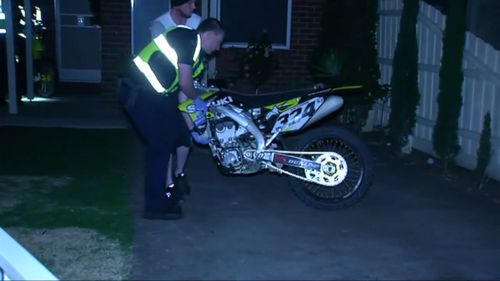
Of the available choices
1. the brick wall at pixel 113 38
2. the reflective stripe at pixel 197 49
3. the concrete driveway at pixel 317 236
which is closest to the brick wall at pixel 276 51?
the brick wall at pixel 113 38

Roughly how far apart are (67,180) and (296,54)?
5.37 metres

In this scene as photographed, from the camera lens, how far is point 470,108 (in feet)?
28.3

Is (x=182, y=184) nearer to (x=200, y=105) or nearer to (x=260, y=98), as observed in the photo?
(x=200, y=105)

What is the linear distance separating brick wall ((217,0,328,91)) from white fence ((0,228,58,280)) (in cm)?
869

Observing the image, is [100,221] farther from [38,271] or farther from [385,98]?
[385,98]

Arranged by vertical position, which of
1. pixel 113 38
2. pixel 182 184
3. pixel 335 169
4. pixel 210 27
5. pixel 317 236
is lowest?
pixel 317 236

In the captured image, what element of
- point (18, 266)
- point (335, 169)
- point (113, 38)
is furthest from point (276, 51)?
point (18, 266)

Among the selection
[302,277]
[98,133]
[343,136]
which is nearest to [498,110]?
[343,136]

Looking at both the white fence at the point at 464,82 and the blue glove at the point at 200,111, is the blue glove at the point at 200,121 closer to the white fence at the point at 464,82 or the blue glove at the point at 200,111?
the blue glove at the point at 200,111

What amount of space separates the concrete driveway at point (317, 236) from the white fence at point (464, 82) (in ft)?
2.65

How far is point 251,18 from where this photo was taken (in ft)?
40.3

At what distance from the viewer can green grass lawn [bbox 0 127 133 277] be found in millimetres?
6629

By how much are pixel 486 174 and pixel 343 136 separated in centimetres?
215

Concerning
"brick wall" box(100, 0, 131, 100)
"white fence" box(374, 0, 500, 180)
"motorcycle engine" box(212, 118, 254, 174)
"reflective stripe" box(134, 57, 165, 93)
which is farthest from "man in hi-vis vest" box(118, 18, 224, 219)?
"brick wall" box(100, 0, 131, 100)
